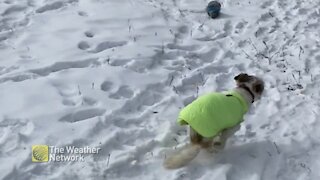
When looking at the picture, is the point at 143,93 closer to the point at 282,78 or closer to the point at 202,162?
the point at 202,162

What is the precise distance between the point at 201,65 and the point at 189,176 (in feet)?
7.51

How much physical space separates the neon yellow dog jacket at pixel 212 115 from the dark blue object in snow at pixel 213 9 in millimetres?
3165

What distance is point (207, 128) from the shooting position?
A: 4688 millimetres

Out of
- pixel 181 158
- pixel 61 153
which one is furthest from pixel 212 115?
pixel 61 153

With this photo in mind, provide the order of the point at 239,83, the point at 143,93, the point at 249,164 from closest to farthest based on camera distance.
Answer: the point at 249,164 → the point at 239,83 → the point at 143,93

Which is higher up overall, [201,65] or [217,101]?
[217,101]

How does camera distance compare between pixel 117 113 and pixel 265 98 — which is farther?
pixel 265 98

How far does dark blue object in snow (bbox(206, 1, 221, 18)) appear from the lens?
25.8ft

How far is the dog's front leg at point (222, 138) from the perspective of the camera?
5.00 meters

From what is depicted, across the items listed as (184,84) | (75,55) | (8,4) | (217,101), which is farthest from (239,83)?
(8,4)

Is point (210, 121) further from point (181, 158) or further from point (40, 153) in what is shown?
point (40, 153)

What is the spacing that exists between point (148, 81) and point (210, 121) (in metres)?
1.70

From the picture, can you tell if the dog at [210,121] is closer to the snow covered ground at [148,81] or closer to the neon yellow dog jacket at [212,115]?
the neon yellow dog jacket at [212,115]

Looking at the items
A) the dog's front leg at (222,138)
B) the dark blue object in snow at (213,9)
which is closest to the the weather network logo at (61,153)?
the dog's front leg at (222,138)
